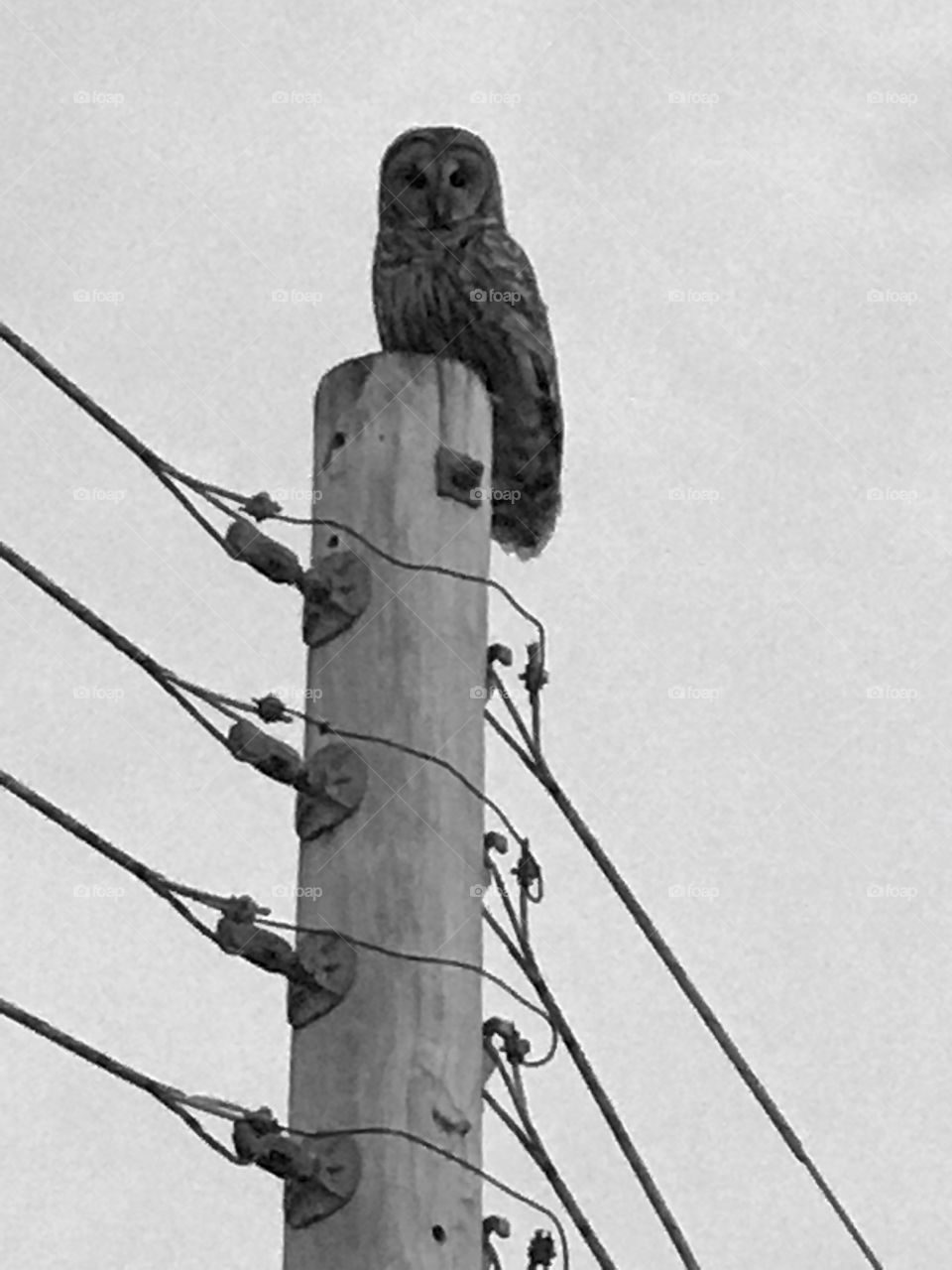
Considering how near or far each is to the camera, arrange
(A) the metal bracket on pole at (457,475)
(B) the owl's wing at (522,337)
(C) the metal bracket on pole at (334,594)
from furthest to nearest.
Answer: (B) the owl's wing at (522,337), (A) the metal bracket on pole at (457,475), (C) the metal bracket on pole at (334,594)

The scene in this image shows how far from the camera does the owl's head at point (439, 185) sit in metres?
6.67

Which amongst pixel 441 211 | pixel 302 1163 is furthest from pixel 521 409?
pixel 302 1163

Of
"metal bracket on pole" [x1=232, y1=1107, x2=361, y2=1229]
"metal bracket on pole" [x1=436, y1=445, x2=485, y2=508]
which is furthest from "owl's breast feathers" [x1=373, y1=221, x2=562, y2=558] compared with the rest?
"metal bracket on pole" [x1=232, y1=1107, x2=361, y2=1229]

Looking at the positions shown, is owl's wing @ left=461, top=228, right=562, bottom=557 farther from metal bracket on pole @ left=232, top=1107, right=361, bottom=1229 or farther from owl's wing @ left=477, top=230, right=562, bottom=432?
metal bracket on pole @ left=232, top=1107, right=361, bottom=1229

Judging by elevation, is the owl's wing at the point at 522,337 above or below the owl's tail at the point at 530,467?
above

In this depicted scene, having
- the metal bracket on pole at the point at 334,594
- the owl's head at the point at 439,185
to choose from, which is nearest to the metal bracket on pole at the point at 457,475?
the metal bracket on pole at the point at 334,594

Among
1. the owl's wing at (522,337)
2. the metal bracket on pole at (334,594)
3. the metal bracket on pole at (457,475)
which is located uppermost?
the owl's wing at (522,337)

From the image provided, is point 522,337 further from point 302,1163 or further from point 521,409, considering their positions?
point 302,1163

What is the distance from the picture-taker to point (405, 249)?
6.47 m

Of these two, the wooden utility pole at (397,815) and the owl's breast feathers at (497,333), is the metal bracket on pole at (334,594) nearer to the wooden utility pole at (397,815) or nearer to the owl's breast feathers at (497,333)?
the wooden utility pole at (397,815)

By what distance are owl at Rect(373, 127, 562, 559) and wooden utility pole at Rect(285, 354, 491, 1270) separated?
31.3 inches

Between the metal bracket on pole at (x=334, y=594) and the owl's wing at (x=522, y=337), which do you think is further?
the owl's wing at (x=522, y=337)

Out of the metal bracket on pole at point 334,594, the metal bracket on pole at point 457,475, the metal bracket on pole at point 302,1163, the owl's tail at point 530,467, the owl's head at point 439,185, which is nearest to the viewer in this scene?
the metal bracket on pole at point 302,1163

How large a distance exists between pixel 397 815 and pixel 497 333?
6.87 feet
